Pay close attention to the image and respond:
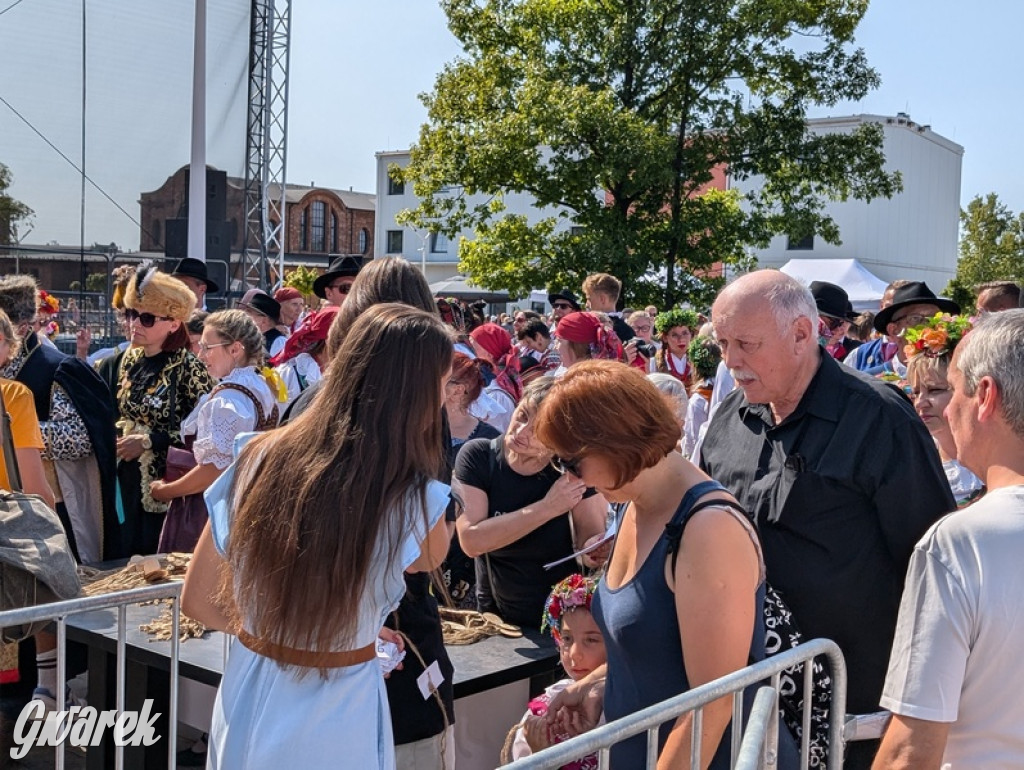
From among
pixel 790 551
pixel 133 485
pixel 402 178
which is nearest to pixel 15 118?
pixel 402 178

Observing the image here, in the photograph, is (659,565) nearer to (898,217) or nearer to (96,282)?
(96,282)

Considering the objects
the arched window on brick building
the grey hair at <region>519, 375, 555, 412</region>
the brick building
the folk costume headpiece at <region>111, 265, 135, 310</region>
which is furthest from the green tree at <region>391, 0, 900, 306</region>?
the arched window on brick building

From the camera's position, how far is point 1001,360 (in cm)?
199

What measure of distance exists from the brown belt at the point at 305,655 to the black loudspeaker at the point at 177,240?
562 inches

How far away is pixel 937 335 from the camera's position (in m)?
3.77

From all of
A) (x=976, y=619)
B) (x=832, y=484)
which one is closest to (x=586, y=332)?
(x=832, y=484)

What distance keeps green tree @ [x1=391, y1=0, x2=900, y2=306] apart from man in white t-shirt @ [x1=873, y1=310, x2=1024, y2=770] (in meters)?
18.4

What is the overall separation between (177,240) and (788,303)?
46.8 feet

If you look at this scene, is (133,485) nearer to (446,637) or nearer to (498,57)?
(446,637)

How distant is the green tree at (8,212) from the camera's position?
51.9 feet

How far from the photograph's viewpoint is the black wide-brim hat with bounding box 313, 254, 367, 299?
281 inches

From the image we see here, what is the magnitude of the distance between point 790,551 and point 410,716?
1.16 metres

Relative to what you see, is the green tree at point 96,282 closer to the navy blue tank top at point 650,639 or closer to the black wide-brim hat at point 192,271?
the black wide-brim hat at point 192,271

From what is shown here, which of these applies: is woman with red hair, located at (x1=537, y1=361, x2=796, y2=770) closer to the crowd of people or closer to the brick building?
the crowd of people
